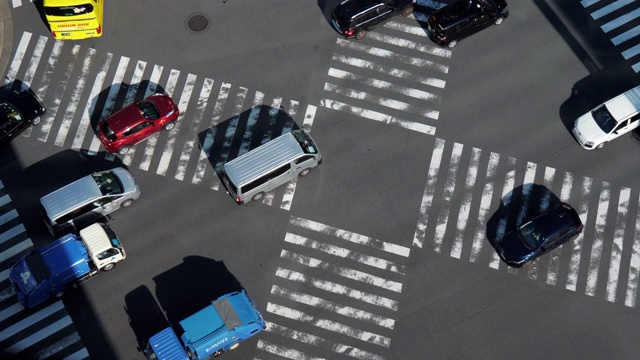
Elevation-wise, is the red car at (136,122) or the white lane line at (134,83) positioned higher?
the white lane line at (134,83)

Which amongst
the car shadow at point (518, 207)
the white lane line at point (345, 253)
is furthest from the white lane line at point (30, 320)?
the car shadow at point (518, 207)

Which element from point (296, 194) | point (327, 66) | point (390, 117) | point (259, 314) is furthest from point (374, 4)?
point (259, 314)

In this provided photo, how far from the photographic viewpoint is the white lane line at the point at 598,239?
29052 mm

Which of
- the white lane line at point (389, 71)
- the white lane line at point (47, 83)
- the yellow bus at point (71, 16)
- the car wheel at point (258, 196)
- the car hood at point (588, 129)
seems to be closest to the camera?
the car wheel at point (258, 196)

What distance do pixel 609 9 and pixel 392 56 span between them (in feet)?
42.3

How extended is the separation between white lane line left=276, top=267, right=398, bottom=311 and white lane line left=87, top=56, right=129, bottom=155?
12042mm

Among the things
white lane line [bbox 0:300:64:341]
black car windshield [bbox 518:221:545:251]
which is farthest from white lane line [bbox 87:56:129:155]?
black car windshield [bbox 518:221:545:251]

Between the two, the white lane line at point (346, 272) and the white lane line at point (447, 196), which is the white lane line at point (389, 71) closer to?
the white lane line at point (447, 196)

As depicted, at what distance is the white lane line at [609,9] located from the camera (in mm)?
34469

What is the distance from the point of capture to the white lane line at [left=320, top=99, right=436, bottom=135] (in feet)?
106

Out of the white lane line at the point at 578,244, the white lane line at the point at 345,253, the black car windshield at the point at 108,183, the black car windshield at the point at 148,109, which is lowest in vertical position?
the white lane line at the point at 578,244

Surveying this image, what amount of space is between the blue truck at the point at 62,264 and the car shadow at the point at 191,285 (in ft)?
8.80

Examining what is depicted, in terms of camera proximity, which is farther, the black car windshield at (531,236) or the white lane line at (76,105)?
the white lane line at (76,105)

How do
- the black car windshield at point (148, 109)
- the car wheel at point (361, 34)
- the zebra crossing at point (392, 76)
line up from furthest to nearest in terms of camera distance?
the car wheel at point (361, 34)
the zebra crossing at point (392, 76)
the black car windshield at point (148, 109)
